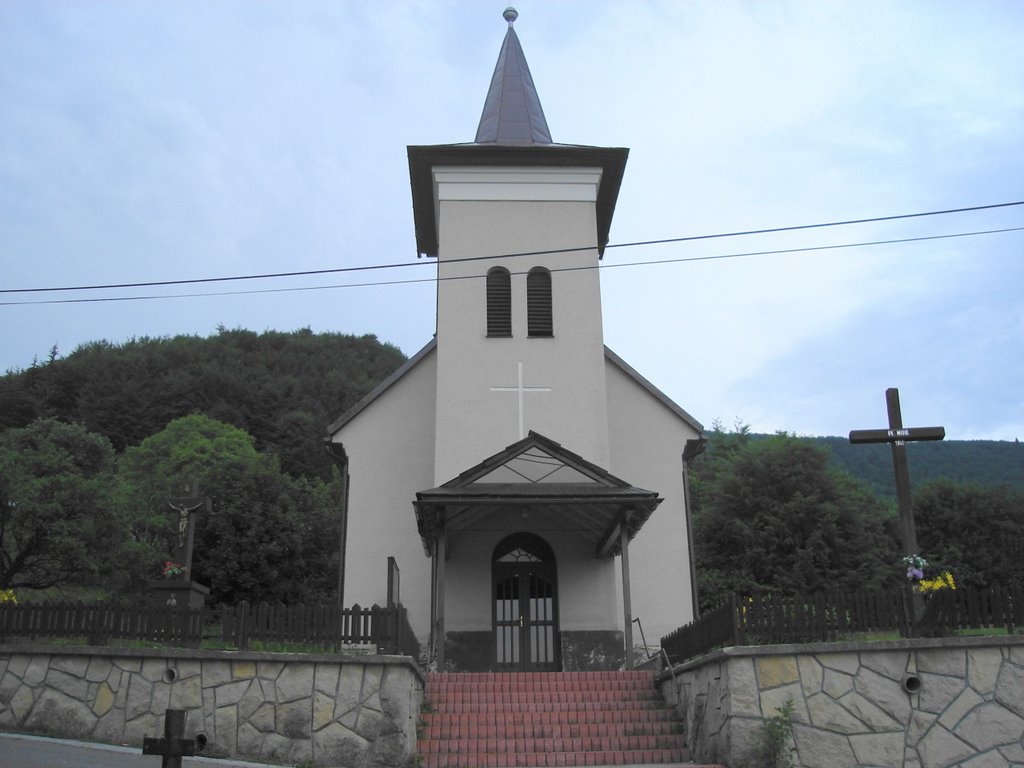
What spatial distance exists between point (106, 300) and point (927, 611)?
11.1 metres

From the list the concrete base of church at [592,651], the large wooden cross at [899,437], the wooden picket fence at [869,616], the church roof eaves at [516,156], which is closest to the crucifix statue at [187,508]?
the concrete base of church at [592,651]

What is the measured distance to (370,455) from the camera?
62.8 feet

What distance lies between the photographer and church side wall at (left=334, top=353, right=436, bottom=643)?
18.2 m

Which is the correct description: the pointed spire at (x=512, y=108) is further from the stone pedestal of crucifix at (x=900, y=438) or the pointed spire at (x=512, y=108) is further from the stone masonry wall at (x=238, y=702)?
the stone masonry wall at (x=238, y=702)

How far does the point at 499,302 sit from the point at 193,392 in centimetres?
4829

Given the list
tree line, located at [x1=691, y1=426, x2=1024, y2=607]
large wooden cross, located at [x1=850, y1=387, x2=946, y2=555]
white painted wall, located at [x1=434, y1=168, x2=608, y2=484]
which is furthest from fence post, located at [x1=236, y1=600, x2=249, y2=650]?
tree line, located at [x1=691, y1=426, x2=1024, y2=607]

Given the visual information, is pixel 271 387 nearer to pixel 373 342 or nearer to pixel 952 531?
pixel 373 342

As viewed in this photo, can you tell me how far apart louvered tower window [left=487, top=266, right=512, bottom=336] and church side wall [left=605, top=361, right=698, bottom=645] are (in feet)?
7.67

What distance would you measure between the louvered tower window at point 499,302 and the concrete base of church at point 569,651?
5668 mm

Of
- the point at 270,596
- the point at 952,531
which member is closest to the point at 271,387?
the point at 270,596

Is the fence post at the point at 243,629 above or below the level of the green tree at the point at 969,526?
below

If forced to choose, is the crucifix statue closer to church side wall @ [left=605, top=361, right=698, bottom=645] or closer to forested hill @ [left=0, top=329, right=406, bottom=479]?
church side wall @ [left=605, top=361, right=698, bottom=645]

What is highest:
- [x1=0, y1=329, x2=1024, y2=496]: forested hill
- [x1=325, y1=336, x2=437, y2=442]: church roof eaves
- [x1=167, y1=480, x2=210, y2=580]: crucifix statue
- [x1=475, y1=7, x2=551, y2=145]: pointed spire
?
[x1=0, y1=329, x2=1024, y2=496]: forested hill

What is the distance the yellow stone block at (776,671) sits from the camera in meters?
10.0
